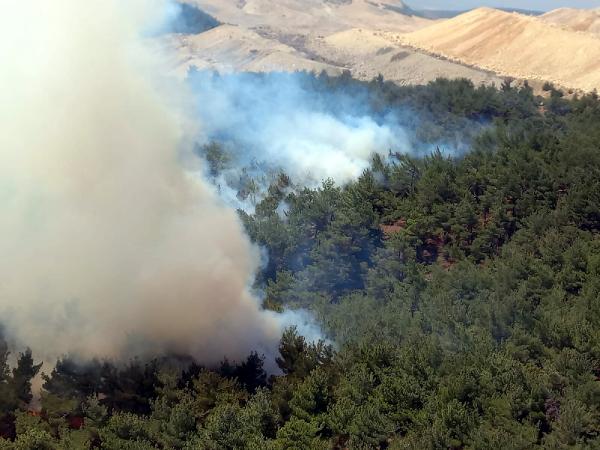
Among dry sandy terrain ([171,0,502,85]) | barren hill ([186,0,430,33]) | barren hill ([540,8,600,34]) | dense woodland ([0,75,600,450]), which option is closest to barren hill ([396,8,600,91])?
dry sandy terrain ([171,0,502,85])

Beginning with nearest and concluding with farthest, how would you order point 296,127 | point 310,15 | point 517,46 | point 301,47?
point 296,127 < point 517,46 < point 301,47 < point 310,15

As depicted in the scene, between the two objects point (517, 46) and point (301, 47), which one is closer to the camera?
point (517, 46)

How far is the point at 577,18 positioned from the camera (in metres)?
139

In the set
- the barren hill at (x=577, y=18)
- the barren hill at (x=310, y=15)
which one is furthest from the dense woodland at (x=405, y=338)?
the barren hill at (x=310, y=15)

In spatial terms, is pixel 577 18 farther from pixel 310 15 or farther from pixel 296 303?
pixel 296 303

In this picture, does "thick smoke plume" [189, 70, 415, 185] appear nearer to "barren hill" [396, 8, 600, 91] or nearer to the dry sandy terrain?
the dry sandy terrain

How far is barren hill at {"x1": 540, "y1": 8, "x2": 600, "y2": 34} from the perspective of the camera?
126 meters

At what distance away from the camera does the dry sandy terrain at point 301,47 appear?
99062 mm

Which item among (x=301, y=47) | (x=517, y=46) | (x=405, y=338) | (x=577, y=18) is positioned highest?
(x=577, y=18)

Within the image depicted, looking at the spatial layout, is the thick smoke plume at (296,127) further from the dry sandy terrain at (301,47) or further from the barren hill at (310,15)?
the barren hill at (310,15)

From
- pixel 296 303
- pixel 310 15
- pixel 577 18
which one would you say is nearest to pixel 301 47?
pixel 310 15

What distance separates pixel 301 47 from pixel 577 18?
49.6 meters

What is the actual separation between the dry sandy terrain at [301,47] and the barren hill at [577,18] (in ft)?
85.8

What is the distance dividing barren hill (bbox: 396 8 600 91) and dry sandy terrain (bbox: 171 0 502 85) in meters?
4.64
